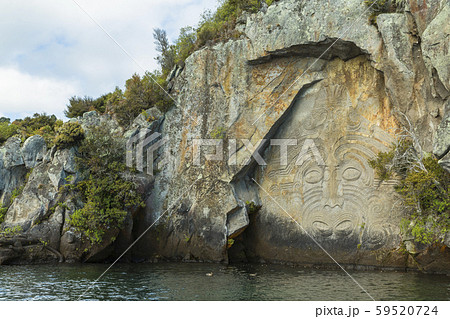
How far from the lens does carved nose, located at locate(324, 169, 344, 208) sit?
20.9 meters

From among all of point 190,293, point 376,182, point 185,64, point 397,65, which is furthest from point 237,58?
point 190,293

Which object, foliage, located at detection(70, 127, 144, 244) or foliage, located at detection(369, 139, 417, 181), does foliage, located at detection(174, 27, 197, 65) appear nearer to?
foliage, located at detection(70, 127, 144, 244)

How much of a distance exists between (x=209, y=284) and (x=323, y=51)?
12.9m

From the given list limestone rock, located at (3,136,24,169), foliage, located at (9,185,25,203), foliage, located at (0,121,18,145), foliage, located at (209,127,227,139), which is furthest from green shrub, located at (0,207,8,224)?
foliage, located at (209,127,227,139)

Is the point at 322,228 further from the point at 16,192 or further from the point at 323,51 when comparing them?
the point at 16,192

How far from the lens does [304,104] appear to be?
72.0 feet

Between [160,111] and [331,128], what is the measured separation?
1041cm

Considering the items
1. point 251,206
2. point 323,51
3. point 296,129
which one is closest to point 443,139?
point 323,51

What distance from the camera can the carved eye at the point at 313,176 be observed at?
2152cm

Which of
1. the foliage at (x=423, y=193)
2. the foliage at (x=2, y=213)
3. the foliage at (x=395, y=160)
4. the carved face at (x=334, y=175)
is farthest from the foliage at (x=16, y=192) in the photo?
the foliage at (x=423, y=193)

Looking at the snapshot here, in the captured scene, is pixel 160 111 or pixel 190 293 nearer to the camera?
pixel 190 293

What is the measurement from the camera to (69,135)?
911 inches

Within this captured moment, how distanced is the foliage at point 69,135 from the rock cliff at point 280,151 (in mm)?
777

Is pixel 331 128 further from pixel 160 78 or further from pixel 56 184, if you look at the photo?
pixel 56 184
